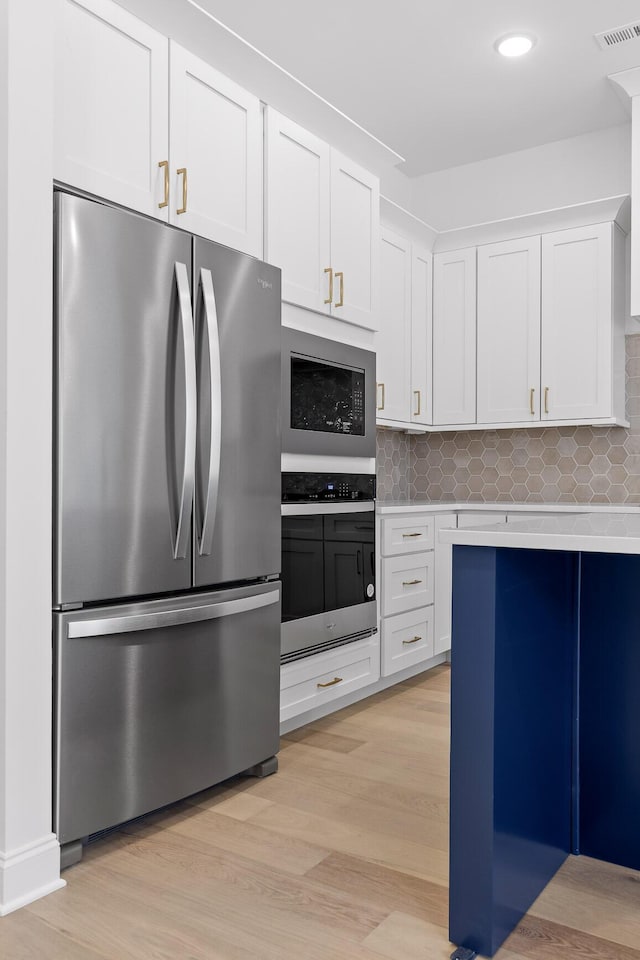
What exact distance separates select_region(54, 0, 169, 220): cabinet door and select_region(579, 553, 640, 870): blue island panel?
158cm

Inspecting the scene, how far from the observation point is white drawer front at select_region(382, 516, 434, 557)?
3412 mm

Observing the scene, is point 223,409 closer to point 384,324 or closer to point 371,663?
point 371,663

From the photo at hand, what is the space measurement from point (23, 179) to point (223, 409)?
81 cm

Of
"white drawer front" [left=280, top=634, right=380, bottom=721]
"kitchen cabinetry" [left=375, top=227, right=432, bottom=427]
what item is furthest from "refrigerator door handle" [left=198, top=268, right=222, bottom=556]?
"kitchen cabinetry" [left=375, top=227, right=432, bottom=427]

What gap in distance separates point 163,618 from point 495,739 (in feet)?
3.03

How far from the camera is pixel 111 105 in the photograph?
6.70 feet

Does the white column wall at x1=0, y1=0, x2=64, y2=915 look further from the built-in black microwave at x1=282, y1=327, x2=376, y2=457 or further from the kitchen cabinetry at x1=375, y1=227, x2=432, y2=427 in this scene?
the kitchen cabinetry at x1=375, y1=227, x2=432, y2=427

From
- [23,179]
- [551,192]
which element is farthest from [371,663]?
[551,192]


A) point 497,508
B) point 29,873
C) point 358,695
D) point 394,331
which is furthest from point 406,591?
point 29,873

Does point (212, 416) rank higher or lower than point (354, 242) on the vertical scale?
lower

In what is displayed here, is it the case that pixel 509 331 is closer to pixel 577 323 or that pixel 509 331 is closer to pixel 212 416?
pixel 577 323

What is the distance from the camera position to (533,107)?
3791 mm

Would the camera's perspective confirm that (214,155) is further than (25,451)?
Yes

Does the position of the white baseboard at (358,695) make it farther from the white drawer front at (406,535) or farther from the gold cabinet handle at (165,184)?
the gold cabinet handle at (165,184)
